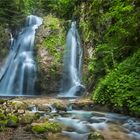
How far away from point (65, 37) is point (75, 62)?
7.60 ft

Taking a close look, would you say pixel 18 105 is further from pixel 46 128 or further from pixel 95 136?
pixel 95 136

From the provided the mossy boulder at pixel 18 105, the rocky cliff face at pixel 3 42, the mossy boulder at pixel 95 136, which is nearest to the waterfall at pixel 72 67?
the rocky cliff face at pixel 3 42

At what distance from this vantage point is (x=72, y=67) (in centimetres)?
1950

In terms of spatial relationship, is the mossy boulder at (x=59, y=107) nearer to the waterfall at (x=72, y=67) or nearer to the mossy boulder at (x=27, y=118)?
the mossy boulder at (x=27, y=118)

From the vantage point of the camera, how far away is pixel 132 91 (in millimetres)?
11703

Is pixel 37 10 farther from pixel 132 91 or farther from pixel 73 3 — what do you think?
pixel 132 91

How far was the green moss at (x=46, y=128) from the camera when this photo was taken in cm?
903

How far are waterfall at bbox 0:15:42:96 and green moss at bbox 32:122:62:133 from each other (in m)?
9.56

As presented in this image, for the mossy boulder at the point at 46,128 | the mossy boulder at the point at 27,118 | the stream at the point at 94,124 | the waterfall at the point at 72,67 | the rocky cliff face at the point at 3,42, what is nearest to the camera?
the mossy boulder at the point at 46,128

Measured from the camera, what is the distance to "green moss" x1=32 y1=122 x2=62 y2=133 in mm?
9030

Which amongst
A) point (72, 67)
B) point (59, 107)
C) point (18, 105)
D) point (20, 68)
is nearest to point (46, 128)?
point (18, 105)

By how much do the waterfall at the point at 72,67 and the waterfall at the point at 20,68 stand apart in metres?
1.95

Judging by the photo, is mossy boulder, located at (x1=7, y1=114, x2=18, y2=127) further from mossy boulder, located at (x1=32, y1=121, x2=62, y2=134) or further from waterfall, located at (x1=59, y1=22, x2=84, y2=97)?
waterfall, located at (x1=59, y1=22, x2=84, y2=97)

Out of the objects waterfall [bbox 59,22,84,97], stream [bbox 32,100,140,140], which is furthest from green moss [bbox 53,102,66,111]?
waterfall [bbox 59,22,84,97]
